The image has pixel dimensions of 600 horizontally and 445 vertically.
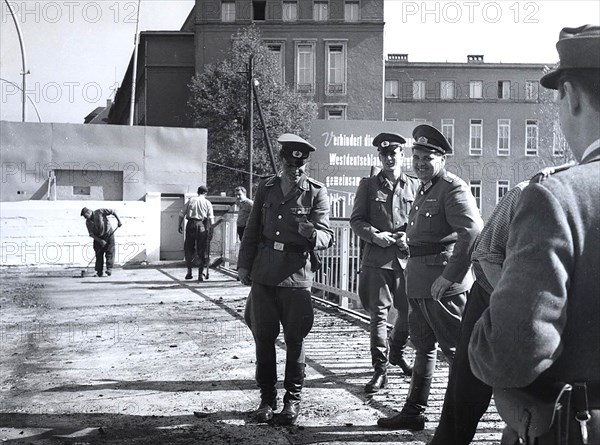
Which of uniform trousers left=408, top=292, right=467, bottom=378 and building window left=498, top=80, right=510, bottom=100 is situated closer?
uniform trousers left=408, top=292, right=467, bottom=378

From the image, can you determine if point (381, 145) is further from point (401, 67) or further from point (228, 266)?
point (401, 67)

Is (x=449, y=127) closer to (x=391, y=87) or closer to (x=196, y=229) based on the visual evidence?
(x=391, y=87)

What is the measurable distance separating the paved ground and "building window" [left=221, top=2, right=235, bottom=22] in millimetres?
41997

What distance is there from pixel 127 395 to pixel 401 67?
58337 mm

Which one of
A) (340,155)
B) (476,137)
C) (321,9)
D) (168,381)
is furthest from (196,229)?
(476,137)

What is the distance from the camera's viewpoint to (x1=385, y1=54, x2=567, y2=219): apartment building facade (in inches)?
2394

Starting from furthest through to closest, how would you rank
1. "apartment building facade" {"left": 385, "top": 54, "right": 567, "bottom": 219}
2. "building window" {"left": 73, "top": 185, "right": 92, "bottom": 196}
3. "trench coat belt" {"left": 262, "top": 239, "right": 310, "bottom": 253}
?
"apartment building facade" {"left": 385, "top": 54, "right": 567, "bottom": 219}, "building window" {"left": 73, "top": 185, "right": 92, "bottom": 196}, "trench coat belt" {"left": 262, "top": 239, "right": 310, "bottom": 253}

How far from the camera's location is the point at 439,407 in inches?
236

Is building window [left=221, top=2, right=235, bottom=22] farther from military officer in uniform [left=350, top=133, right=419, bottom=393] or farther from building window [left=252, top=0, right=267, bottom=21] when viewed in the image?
Answer: military officer in uniform [left=350, top=133, right=419, bottom=393]

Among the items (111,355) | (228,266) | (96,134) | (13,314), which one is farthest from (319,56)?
(111,355)

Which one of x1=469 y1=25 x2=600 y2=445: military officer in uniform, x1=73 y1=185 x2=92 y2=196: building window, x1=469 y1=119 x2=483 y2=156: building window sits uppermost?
x1=469 y1=119 x2=483 y2=156: building window

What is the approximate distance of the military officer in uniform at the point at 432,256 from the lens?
5.11m

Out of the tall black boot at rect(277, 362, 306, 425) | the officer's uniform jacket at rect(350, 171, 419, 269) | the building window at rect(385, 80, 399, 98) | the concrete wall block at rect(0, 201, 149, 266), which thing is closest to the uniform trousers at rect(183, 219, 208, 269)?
the concrete wall block at rect(0, 201, 149, 266)

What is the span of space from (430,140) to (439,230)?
24.5 inches
